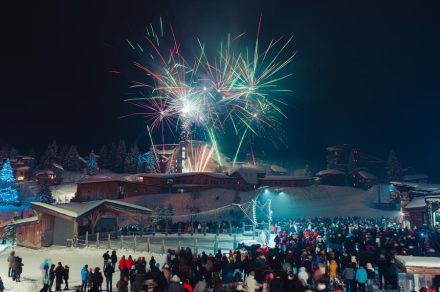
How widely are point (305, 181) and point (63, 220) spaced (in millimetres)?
51897

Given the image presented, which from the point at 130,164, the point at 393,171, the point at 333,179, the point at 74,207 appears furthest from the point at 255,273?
the point at 130,164

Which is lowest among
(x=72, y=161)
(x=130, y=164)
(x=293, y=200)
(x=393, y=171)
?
(x=293, y=200)

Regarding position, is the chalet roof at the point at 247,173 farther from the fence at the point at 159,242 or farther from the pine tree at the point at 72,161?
the pine tree at the point at 72,161

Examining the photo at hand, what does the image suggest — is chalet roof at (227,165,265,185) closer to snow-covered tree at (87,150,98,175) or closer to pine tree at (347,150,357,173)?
pine tree at (347,150,357,173)

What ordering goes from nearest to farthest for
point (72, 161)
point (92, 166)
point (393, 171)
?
point (393, 171) < point (92, 166) < point (72, 161)

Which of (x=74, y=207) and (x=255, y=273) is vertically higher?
(x=74, y=207)

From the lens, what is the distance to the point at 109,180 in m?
64.8

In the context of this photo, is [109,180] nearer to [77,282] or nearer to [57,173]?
[57,173]

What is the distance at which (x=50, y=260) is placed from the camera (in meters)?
18.0

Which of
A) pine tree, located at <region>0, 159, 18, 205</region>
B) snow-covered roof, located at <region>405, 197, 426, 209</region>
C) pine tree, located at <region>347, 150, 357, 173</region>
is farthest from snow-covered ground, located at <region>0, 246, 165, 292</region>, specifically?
pine tree, located at <region>347, 150, 357, 173</region>

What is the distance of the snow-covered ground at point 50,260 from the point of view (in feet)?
55.2

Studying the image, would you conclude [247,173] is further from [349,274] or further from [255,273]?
[349,274]

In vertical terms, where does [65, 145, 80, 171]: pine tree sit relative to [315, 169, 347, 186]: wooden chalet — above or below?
above

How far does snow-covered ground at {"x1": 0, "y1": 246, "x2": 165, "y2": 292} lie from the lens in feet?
55.2
